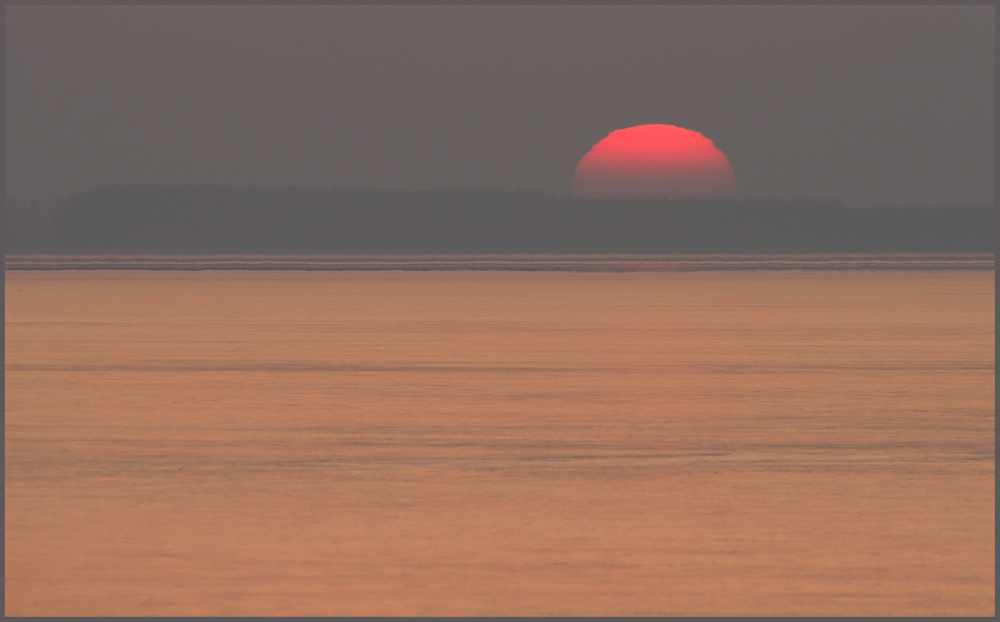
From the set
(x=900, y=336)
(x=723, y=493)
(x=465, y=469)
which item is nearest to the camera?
(x=723, y=493)

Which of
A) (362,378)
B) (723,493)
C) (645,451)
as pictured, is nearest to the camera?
(723,493)

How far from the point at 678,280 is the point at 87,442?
121 feet

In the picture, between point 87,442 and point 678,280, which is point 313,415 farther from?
point 678,280

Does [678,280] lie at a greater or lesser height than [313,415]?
greater

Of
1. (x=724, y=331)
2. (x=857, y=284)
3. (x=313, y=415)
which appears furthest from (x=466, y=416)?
(x=857, y=284)

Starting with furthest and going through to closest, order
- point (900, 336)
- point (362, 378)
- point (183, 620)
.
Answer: point (900, 336)
point (362, 378)
point (183, 620)

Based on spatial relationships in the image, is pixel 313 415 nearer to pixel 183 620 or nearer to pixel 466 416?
pixel 466 416

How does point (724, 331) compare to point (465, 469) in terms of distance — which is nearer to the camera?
point (465, 469)

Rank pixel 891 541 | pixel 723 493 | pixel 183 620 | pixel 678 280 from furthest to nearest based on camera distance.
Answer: pixel 678 280 < pixel 723 493 < pixel 891 541 < pixel 183 620

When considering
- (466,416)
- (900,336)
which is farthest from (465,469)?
(900,336)

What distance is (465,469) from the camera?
36.2ft

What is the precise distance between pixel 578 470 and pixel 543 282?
1363 inches

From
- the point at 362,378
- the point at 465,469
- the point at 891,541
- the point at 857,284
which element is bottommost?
the point at 891,541

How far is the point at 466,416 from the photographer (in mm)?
13820
